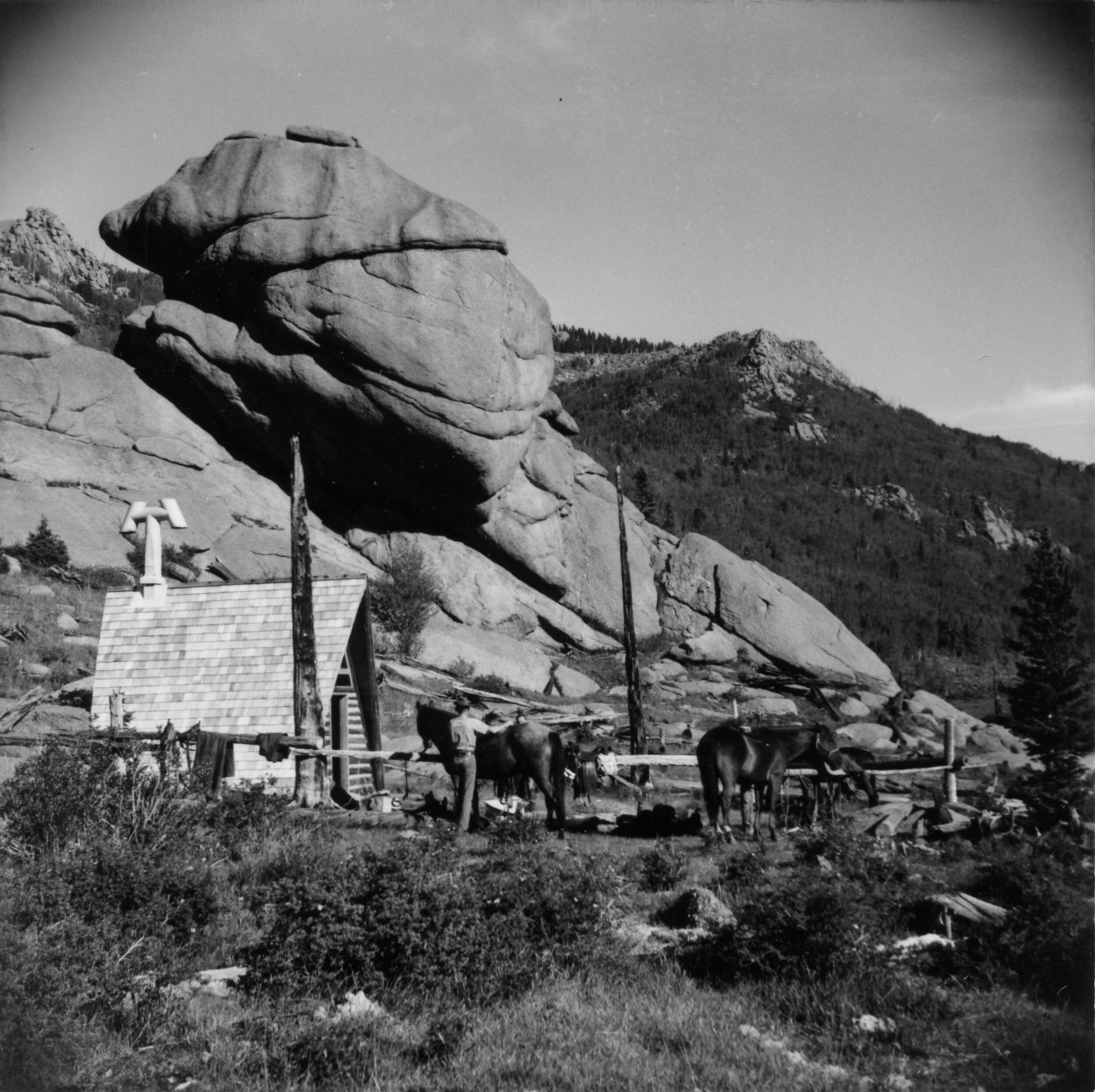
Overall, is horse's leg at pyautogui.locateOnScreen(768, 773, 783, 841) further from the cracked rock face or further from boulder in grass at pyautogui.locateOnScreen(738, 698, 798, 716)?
the cracked rock face

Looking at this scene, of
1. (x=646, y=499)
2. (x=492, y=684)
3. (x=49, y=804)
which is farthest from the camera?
(x=646, y=499)

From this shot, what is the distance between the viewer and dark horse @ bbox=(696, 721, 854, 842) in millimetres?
14211

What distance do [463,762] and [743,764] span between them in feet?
13.7

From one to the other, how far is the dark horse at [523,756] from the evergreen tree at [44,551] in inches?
1077

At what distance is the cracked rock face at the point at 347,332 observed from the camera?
42.2 meters

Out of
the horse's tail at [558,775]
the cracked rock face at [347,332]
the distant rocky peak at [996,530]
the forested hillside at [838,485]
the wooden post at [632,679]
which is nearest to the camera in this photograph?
the horse's tail at [558,775]

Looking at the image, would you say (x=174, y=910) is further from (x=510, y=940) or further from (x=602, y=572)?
(x=602, y=572)

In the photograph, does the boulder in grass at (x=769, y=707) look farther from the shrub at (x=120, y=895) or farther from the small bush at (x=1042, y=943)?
the shrub at (x=120, y=895)

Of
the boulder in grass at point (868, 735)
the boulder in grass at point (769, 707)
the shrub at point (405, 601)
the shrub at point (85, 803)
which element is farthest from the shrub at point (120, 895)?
the boulder in grass at point (769, 707)

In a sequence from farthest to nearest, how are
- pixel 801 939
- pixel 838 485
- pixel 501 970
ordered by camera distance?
1. pixel 838 485
2. pixel 801 939
3. pixel 501 970

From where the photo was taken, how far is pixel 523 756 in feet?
47.9

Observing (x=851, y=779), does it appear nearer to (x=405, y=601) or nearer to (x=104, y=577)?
(x=405, y=601)

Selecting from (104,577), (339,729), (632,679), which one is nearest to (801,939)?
(339,729)

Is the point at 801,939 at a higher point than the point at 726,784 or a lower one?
lower
